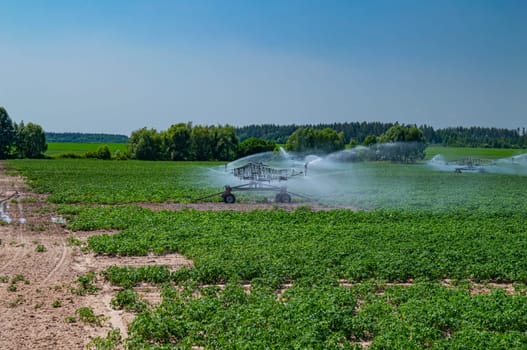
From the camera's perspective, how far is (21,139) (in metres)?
106

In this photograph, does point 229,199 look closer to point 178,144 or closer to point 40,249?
point 40,249

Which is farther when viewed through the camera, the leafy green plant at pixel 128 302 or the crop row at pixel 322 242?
the crop row at pixel 322 242

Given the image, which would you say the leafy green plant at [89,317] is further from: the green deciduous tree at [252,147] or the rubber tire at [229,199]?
the green deciduous tree at [252,147]

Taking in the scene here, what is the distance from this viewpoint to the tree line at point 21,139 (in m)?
103

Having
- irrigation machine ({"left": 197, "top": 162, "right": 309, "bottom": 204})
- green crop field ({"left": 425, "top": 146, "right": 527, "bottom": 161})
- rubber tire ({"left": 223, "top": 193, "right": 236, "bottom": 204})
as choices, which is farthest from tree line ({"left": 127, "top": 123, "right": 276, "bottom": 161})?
rubber tire ({"left": 223, "top": 193, "right": 236, "bottom": 204})

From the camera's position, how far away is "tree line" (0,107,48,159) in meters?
103

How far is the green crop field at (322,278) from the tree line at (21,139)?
88541mm

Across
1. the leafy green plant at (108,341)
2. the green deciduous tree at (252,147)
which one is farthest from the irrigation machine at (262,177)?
the green deciduous tree at (252,147)

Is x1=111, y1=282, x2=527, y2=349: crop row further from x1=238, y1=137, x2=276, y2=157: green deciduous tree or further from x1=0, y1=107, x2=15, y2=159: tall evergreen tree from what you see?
x1=0, y1=107, x2=15, y2=159: tall evergreen tree

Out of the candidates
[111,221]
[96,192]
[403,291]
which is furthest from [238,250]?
[96,192]

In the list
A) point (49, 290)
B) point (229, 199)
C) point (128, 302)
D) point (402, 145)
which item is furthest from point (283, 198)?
point (402, 145)

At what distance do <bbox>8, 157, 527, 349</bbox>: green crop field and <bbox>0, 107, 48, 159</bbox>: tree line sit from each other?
88.5 metres

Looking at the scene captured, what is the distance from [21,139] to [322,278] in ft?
350

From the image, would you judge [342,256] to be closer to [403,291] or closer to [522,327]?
[403,291]
